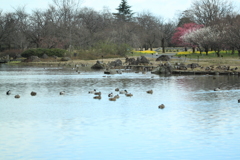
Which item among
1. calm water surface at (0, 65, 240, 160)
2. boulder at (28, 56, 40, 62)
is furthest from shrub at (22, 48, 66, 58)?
calm water surface at (0, 65, 240, 160)

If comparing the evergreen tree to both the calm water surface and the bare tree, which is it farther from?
the calm water surface

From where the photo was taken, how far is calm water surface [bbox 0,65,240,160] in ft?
43.0

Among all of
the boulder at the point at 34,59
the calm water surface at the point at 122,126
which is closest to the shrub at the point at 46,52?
the boulder at the point at 34,59

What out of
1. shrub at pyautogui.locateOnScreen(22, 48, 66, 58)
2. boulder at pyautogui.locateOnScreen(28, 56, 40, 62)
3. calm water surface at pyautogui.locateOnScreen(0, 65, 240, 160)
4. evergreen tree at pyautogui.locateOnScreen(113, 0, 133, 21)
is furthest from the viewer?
evergreen tree at pyautogui.locateOnScreen(113, 0, 133, 21)

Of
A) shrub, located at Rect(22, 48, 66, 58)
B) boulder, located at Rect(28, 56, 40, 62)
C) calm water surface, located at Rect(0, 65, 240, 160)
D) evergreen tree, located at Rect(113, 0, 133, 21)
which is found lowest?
calm water surface, located at Rect(0, 65, 240, 160)

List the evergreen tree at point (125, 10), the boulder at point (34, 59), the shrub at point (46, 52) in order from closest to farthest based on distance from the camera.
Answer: the boulder at point (34, 59) → the shrub at point (46, 52) → the evergreen tree at point (125, 10)

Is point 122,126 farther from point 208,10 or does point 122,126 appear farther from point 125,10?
point 125,10

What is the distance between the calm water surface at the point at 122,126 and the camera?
13.1 metres

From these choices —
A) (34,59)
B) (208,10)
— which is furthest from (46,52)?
(208,10)

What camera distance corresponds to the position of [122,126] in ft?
56.7

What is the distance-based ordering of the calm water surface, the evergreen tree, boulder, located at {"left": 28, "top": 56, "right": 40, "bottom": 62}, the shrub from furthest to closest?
the evergreen tree → the shrub → boulder, located at {"left": 28, "top": 56, "right": 40, "bottom": 62} → the calm water surface

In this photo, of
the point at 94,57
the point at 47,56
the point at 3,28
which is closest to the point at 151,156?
the point at 94,57

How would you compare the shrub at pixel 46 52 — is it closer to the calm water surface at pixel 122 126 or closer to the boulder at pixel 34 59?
the boulder at pixel 34 59

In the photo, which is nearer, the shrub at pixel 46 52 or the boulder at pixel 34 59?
the boulder at pixel 34 59
